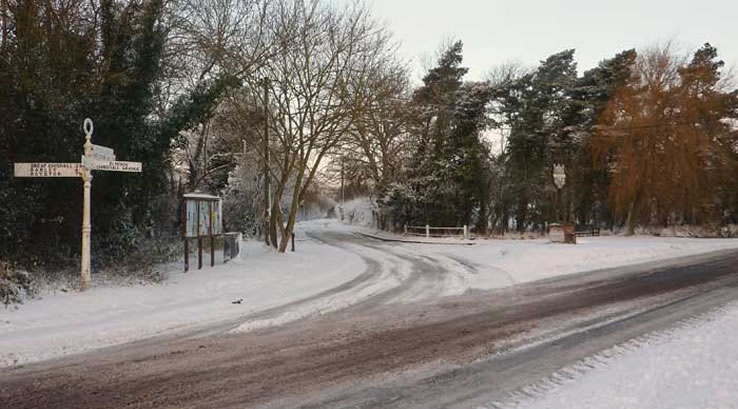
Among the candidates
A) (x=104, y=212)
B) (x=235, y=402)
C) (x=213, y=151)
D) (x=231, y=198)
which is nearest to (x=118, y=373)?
(x=235, y=402)

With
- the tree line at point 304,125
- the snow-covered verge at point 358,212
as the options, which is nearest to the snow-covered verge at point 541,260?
the tree line at point 304,125

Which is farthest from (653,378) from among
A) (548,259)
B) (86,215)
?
(548,259)

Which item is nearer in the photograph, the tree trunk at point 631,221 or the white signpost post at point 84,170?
the white signpost post at point 84,170

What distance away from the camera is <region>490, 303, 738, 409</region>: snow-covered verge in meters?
3.91

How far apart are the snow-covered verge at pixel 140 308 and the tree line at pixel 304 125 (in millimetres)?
2007

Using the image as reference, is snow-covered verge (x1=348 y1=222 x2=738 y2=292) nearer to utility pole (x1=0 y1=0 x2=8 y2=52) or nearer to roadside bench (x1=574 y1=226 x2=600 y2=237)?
utility pole (x1=0 y1=0 x2=8 y2=52)

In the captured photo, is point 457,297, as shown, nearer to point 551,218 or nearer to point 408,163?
point 408,163

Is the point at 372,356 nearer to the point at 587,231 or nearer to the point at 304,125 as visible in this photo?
the point at 304,125

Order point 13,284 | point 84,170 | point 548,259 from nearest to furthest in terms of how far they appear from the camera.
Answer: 1. point 13,284
2. point 84,170
3. point 548,259

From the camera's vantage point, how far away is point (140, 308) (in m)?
7.87

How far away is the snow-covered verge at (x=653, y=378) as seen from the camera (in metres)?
3.91

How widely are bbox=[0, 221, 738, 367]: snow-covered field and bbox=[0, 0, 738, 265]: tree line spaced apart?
2160 mm

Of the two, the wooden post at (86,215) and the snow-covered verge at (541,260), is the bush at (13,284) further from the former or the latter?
the snow-covered verge at (541,260)

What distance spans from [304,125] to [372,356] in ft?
47.2
